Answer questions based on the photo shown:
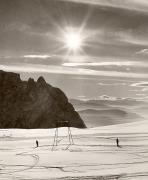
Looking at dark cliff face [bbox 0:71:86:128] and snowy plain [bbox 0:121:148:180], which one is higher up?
dark cliff face [bbox 0:71:86:128]

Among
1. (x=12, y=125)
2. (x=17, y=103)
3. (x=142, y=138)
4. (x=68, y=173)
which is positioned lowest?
(x=68, y=173)

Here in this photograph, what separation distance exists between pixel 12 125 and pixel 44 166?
402 ft

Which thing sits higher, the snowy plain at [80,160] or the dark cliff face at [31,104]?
the dark cliff face at [31,104]

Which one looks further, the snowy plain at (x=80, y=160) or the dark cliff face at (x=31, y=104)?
the dark cliff face at (x=31, y=104)

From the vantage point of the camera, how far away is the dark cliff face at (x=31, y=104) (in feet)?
461

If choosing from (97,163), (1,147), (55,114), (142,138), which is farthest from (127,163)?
(55,114)

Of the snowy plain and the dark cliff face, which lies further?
the dark cliff face

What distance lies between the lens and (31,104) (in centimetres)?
14525

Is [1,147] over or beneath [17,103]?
beneath

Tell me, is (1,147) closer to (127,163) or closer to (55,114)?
(127,163)

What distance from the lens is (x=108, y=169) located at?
16922 mm

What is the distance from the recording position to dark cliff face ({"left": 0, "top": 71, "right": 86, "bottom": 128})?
14036cm

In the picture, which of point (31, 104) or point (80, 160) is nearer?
point (80, 160)

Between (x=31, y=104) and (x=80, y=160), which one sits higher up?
(x=31, y=104)
